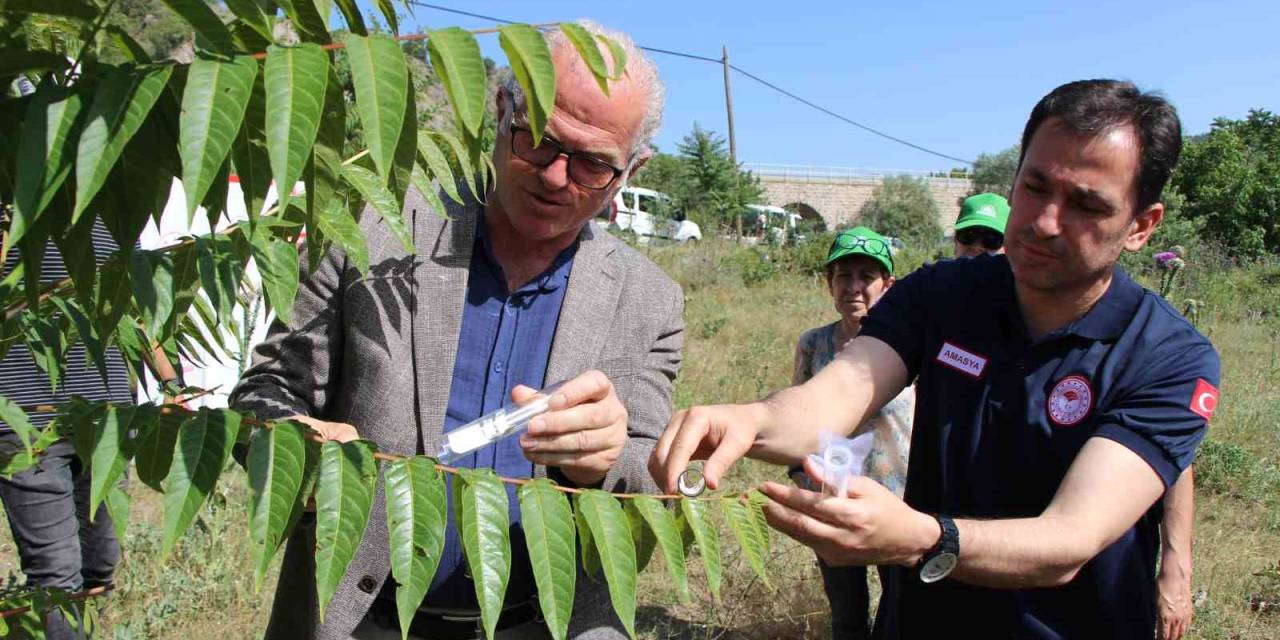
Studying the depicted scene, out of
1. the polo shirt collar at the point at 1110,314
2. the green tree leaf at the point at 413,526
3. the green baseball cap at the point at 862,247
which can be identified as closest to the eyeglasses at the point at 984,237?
the green baseball cap at the point at 862,247

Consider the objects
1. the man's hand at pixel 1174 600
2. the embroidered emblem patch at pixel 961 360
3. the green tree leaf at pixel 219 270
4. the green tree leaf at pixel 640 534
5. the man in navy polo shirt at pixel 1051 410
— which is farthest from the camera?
the man's hand at pixel 1174 600

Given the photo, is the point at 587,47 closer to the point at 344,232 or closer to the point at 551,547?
the point at 344,232

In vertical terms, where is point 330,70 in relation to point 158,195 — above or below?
above

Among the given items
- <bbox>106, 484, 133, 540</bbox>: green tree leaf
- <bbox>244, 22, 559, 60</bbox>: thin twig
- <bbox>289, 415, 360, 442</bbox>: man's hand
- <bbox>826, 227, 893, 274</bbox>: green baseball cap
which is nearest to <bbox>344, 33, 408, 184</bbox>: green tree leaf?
<bbox>244, 22, 559, 60</bbox>: thin twig

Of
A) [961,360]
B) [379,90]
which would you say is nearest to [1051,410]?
[961,360]

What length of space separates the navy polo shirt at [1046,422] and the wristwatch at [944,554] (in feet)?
1.28

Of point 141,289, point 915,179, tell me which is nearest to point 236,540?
point 141,289

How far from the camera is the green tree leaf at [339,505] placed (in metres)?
1.08

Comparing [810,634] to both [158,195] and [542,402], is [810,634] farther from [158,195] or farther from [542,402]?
[158,195]

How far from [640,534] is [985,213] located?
323 centimetres

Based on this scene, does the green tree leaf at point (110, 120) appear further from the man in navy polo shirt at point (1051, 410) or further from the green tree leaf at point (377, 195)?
the man in navy polo shirt at point (1051, 410)

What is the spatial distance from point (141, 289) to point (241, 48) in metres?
0.31

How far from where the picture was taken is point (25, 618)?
4.37 feet

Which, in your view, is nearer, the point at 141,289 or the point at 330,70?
the point at 330,70
